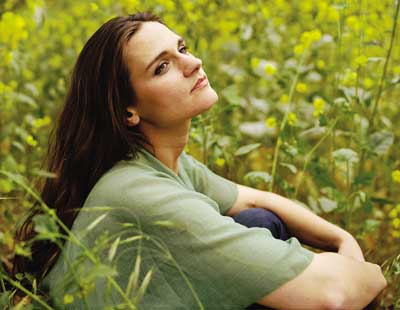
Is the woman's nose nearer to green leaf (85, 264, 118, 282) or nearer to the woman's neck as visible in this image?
the woman's neck

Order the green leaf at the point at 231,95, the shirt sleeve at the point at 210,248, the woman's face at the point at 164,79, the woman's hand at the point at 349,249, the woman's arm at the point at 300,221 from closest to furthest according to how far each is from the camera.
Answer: the shirt sleeve at the point at 210,248 → the woman's face at the point at 164,79 → the woman's hand at the point at 349,249 → the woman's arm at the point at 300,221 → the green leaf at the point at 231,95

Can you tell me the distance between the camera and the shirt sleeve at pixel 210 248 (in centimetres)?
152

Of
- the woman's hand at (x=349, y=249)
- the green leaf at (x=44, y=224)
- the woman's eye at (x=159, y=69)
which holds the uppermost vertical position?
the woman's eye at (x=159, y=69)

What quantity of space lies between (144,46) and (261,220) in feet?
2.01

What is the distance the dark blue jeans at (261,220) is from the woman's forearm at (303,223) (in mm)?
46

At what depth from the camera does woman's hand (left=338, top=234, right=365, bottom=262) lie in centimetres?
192

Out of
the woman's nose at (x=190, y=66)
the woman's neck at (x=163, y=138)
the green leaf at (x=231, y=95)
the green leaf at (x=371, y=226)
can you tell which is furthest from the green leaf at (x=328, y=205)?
the woman's nose at (x=190, y=66)

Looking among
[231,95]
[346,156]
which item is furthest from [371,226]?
[231,95]

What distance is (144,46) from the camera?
1.76 metres

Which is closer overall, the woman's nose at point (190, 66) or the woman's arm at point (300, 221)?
the woman's nose at point (190, 66)

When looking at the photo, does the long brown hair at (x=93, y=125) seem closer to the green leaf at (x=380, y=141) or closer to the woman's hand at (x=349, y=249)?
the woman's hand at (x=349, y=249)

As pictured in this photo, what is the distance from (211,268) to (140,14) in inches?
29.6

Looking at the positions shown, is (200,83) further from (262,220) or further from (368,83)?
(368,83)

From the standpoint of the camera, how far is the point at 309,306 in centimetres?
153
